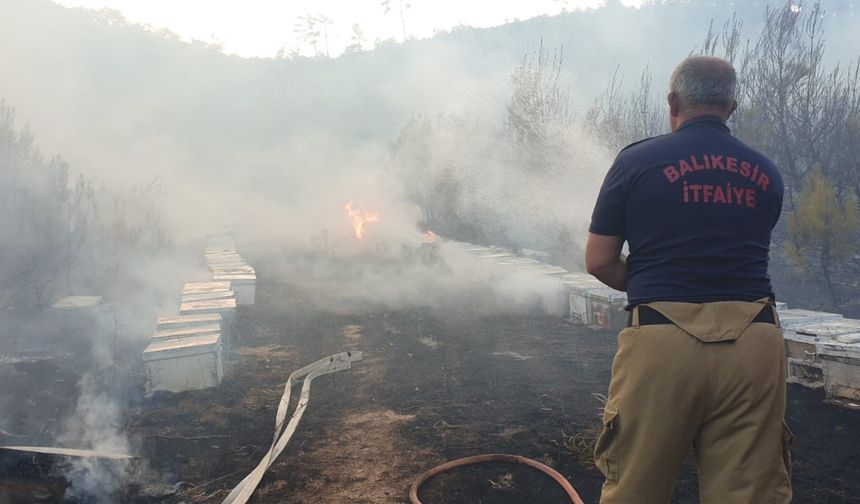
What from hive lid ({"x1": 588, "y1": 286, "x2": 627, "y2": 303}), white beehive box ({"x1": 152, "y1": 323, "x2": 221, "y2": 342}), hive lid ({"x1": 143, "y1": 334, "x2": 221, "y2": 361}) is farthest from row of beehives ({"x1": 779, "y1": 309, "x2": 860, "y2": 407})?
white beehive box ({"x1": 152, "y1": 323, "x2": 221, "y2": 342})

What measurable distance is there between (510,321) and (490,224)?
956 cm

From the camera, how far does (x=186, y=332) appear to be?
668 centimetres

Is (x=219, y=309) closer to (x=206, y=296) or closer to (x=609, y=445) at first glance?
(x=206, y=296)

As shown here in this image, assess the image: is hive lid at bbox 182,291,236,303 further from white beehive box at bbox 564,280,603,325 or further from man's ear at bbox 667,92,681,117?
man's ear at bbox 667,92,681,117

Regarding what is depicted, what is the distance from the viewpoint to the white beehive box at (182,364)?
6129 millimetres

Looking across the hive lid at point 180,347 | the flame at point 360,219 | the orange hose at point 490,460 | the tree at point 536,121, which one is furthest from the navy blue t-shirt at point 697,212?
the flame at point 360,219

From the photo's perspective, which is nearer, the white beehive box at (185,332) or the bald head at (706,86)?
the bald head at (706,86)

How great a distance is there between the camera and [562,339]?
334 inches

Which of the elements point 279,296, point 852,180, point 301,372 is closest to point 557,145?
point 852,180

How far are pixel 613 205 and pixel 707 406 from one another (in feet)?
2.69

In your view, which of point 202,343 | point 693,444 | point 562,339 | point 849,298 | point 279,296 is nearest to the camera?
point 693,444

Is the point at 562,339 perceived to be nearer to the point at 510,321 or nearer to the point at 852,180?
the point at 510,321

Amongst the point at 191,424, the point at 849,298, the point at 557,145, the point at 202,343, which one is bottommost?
the point at 849,298

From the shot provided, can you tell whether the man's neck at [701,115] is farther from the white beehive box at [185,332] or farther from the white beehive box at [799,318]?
the white beehive box at [185,332]
